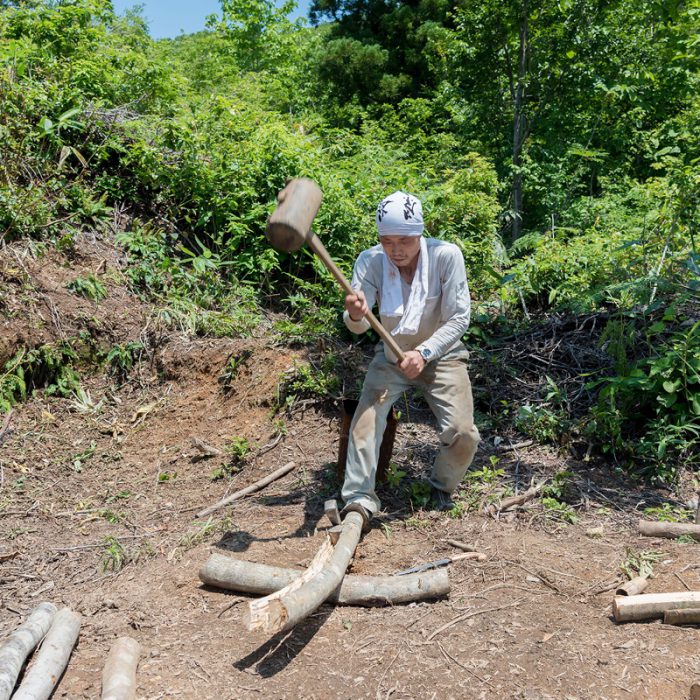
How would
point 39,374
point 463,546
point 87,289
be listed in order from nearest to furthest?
point 463,546
point 39,374
point 87,289

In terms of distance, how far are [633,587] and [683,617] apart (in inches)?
11.2

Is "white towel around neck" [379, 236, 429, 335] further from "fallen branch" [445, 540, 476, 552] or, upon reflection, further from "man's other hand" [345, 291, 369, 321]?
"fallen branch" [445, 540, 476, 552]

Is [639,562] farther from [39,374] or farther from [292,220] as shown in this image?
[39,374]

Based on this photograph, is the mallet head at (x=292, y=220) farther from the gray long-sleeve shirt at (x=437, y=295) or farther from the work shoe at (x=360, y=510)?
the work shoe at (x=360, y=510)

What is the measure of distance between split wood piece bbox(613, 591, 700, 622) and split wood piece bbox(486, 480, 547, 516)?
122 centimetres

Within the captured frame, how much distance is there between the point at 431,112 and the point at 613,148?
4.35 meters

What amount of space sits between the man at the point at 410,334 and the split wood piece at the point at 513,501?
36 centimetres

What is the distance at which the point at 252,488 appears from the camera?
4.98m

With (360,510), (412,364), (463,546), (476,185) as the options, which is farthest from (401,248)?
(476,185)

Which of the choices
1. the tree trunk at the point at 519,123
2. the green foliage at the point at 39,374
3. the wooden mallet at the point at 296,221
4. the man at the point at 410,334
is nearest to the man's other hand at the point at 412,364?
the man at the point at 410,334

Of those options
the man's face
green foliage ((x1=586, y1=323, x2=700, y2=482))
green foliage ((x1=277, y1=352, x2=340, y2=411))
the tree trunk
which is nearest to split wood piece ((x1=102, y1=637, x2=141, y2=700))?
the man's face

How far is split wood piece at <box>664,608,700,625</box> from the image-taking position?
132 inches

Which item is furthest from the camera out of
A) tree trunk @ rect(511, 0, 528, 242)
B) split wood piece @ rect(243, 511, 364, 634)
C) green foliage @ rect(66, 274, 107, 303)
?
tree trunk @ rect(511, 0, 528, 242)

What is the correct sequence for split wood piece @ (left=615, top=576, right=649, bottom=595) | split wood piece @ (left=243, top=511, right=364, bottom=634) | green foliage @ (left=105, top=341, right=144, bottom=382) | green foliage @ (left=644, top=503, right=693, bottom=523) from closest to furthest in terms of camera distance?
split wood piece @ (left=243, top=511, right=364, bottom=634)
split wood piece @ (left=615, top=576, right=649, bottom=595)
green foliage @ (left=644, top=503, right=693, bottom=523)
green foliage @ (left=105, top=341, right=144, bottom=382)
